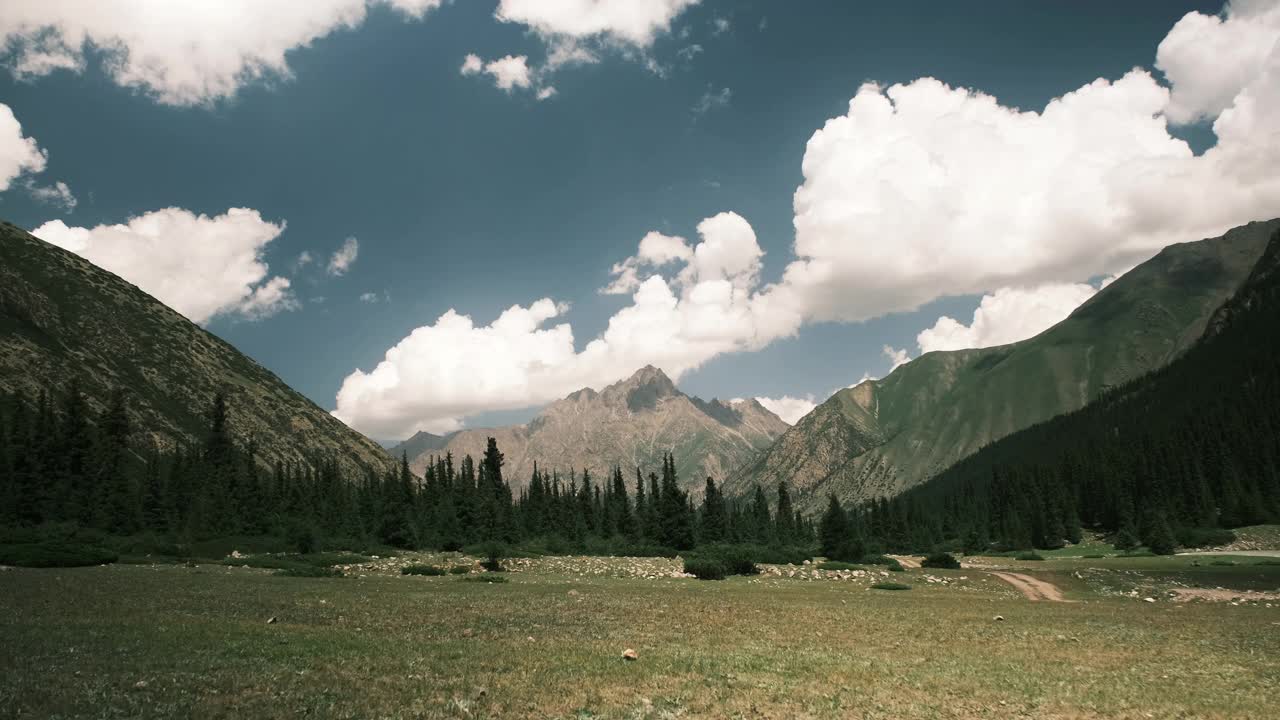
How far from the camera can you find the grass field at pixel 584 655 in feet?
42.1

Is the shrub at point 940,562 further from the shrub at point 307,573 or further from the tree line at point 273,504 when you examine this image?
the shrub at point 307,573

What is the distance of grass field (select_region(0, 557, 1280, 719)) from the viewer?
12.8 meters

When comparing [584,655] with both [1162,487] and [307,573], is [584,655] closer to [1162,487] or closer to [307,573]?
[307,573]

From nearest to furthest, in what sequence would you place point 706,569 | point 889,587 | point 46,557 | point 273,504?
point 46,557
point 889,587
point 706,569
point 273,504

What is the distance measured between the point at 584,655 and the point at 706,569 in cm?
3915

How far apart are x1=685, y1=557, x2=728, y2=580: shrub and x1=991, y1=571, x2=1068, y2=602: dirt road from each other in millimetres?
22430

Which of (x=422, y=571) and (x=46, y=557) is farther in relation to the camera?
(x=422, y=571)

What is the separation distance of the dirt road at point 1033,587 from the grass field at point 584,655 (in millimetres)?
10994

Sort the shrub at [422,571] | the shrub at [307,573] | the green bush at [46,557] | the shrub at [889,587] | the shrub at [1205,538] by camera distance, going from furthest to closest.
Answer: the shrub at [1205,538], the shrub at [422,571], the shrub at [889,587], the shrub at [307,573], the green bush at [46,557]

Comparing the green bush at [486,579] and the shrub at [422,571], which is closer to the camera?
the green bush at [486,579]

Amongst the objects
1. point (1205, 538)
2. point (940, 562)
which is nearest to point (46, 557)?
point (940, 562)

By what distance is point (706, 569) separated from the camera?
183 feet

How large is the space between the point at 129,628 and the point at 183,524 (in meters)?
80.4

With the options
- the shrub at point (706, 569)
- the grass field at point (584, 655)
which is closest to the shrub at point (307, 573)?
the grass field at point (584, 655)
